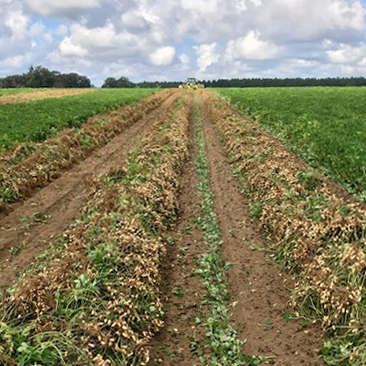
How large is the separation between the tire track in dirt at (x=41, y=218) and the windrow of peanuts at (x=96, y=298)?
28.0 inches

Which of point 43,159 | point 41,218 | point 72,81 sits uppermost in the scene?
point 72,81

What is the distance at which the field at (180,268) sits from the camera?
4652 mm

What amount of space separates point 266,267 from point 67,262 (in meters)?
3.17

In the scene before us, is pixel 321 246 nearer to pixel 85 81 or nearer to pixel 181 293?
pixel 181 293

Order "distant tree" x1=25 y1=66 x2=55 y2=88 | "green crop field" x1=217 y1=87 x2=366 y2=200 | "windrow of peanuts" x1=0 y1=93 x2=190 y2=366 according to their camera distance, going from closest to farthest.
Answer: "windrow of peanuts" x1=0 y1=93 x2=190 y2=366 < "green crop field" x1=217 y1=87 x2=366 y2=200 < "distant tree" x1=25 y1=66 x2=55 y2=88

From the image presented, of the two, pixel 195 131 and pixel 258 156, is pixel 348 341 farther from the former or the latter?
pixel 195 131

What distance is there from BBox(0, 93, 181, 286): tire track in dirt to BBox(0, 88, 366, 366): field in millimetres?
44

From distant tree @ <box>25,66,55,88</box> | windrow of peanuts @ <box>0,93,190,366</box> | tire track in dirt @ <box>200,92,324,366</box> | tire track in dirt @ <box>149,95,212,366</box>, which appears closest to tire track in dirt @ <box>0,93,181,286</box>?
windrow of peanuts @ <box>0,93,190,366</box>

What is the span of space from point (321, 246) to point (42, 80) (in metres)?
97.4

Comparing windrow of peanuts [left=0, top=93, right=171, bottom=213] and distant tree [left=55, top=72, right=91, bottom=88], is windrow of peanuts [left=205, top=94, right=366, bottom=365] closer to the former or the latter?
windrow of peanuts [left=0, top=93, right=171, bottom=213]

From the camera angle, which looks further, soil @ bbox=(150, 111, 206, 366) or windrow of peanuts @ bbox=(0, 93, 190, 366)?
soil @ bbox=(150, 111, 206, 366)

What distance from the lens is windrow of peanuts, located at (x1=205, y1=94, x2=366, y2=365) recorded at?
480 centimetres

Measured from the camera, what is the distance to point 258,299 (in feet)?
19.7

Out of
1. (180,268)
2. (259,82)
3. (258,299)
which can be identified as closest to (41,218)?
(180,268)
